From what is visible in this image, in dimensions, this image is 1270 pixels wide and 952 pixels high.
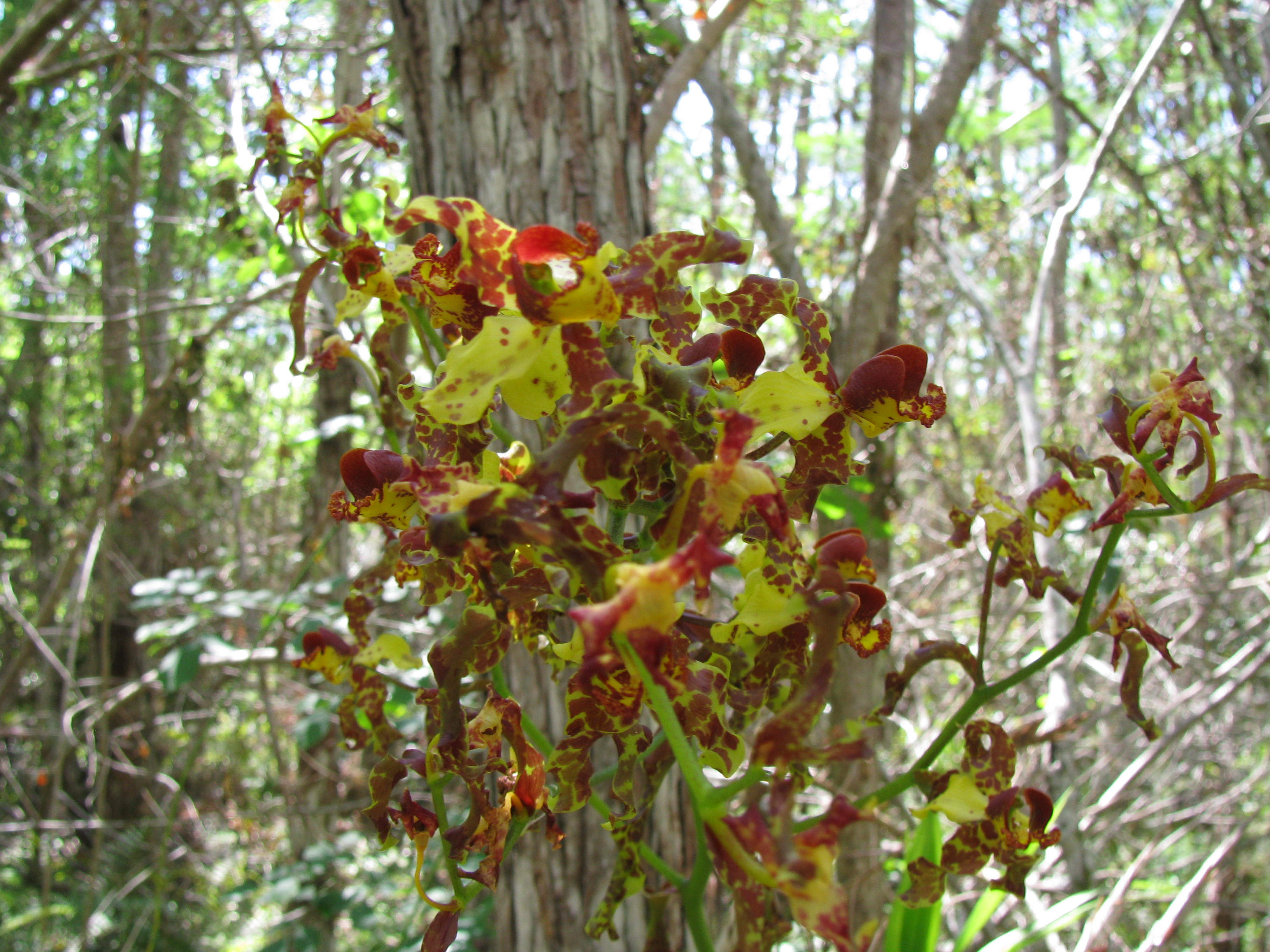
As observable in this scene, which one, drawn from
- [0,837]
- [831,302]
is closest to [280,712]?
[0,837]

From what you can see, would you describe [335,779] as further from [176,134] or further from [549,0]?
[176,134]

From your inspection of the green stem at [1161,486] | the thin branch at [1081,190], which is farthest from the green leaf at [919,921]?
the thin branch at [1081,190]

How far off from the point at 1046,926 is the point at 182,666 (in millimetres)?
1525

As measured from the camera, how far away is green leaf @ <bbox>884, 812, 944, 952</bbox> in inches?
41.4

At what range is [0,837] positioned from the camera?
4113 millimetres

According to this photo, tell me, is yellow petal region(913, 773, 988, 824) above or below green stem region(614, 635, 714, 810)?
below

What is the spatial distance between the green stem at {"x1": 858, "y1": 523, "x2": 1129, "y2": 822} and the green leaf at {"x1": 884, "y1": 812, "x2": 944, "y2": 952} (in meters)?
0.47

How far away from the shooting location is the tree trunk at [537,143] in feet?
3.36

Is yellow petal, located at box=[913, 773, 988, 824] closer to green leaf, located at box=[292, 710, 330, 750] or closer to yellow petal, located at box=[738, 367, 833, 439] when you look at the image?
yellow petal, located at box=[738, 367, 833, 439]

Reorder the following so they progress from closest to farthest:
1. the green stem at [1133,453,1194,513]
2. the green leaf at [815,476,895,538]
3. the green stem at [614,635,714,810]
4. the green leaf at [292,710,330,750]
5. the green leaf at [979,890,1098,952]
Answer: the green stem at [614,635,714,810] → the green stem at [1133,453,1194,513] → the green leaf at [979,890,1098,952] → the green leaf at [815,476,895,538] → the green leaf at [292,710,330,750]

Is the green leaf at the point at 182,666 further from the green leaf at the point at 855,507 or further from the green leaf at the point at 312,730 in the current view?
the green leaf at the point at 855,507

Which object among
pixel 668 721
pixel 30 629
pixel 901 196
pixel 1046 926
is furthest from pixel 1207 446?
pixel 30 629

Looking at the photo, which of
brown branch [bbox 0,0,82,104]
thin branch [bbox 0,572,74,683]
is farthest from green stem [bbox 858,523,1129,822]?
brown branch [bbox 0,0,82,104]

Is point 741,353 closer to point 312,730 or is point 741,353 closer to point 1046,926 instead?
point 1046,926
